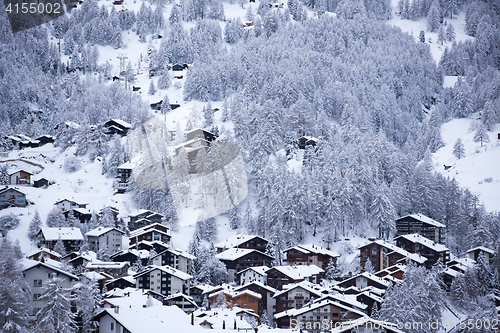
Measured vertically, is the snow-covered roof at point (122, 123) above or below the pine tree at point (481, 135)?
above

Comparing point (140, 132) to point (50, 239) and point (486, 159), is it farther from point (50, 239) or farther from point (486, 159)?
point (486, 159)

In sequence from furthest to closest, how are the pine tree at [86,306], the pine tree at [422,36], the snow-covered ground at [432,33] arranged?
the pine tree at [422,36], the snow-covered ground at [432,33], the pine tree at [86,306]

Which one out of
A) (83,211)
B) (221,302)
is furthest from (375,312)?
(83,211)

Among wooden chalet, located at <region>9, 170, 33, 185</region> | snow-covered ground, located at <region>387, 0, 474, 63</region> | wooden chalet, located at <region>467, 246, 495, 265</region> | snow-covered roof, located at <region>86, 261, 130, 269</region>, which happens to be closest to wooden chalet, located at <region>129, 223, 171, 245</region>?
snow-covered roof, located at <region>86, 261, 130, 269</region>

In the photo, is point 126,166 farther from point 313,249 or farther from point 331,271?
point 331,271

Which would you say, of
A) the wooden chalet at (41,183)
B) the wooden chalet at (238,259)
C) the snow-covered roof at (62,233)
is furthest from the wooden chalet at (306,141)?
the wooden chalet at (41,183)

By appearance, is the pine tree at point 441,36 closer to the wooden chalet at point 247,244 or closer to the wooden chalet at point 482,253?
the wooden chalet at point 482,253

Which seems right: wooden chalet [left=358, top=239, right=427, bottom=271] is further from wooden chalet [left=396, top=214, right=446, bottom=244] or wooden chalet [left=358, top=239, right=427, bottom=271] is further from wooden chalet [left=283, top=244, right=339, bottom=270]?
wooden chalet [left=396, top=214, right=446, bottom=244]

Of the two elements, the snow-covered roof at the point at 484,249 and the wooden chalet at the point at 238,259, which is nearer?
the wooden chalet at the point at 238,259
